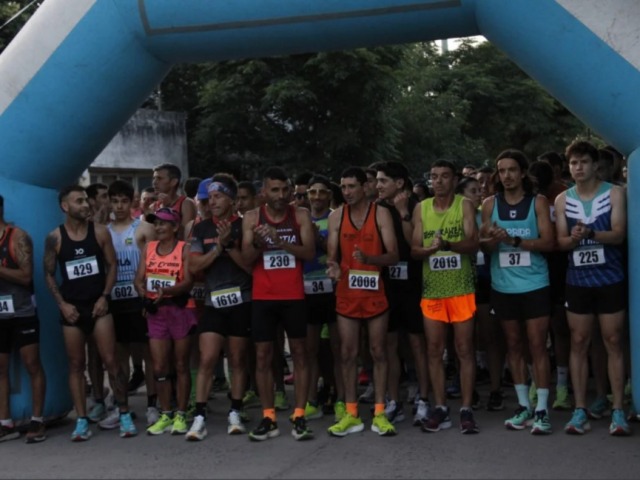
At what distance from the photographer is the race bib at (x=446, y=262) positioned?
22.7ft

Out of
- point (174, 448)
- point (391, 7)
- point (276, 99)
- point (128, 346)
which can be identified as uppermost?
point (276, 99)

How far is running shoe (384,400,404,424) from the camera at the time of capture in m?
7.19

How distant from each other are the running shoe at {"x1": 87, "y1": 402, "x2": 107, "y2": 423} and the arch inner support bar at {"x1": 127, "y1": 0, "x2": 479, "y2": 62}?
2958 millimetres

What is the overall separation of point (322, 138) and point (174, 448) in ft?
62.3

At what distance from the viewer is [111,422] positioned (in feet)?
24.5

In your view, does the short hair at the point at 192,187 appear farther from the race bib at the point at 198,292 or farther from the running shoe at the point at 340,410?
the running shoe at the point at 340,410

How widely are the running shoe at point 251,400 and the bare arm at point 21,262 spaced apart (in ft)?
7.21

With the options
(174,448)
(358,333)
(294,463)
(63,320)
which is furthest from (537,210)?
(63,320)

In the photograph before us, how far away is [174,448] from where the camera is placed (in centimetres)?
671

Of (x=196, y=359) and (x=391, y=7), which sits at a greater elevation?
(x=391, y=7)

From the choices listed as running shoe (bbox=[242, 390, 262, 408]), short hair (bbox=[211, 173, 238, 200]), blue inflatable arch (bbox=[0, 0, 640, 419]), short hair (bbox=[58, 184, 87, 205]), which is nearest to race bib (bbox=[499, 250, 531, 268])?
blue inflatable arch (bbox=[0, 0, 640, 419])

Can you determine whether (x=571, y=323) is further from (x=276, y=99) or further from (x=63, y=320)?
(x=276, y=99)

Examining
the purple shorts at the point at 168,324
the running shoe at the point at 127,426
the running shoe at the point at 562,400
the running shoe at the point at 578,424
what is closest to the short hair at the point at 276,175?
the purple shorts at the point at 168,324

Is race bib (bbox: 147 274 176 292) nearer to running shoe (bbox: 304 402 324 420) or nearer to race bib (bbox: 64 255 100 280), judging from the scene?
race bib (bbox: 64 255 100 280)
